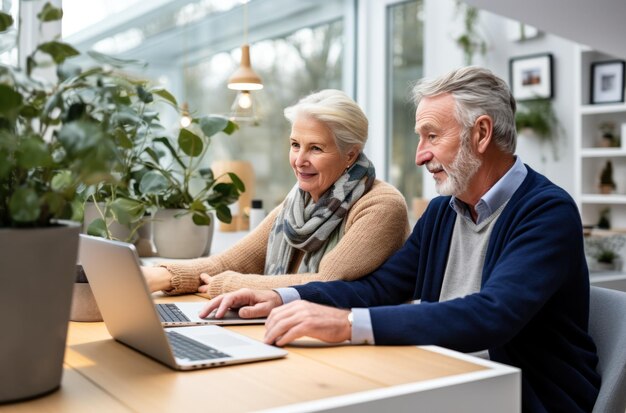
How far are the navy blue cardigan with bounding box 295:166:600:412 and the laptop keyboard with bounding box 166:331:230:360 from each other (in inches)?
11.5

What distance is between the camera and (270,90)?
513cm

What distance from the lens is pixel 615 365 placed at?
150cm

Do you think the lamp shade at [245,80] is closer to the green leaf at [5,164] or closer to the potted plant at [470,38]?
the green leaf at [5,164]

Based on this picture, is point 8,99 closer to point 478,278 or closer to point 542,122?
point 478,278

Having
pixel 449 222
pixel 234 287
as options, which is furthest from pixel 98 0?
pixel 449 222

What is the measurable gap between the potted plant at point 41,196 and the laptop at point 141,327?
146 mm

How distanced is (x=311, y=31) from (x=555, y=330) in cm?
430

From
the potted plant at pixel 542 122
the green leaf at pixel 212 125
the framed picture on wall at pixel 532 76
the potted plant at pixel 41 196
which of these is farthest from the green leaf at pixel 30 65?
the framed picture on wall at pixel 532 76

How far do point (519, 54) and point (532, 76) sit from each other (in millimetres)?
254

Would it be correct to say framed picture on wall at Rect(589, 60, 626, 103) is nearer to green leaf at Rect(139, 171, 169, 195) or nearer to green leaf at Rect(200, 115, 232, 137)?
green leaf at Rect(200, 115, 232, 137)

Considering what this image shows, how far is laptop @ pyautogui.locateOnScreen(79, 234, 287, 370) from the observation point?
108 centimetres

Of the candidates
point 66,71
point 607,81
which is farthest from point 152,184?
point 607,81

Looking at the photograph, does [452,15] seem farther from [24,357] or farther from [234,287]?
[24,357]

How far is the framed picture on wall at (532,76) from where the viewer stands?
502 cm
